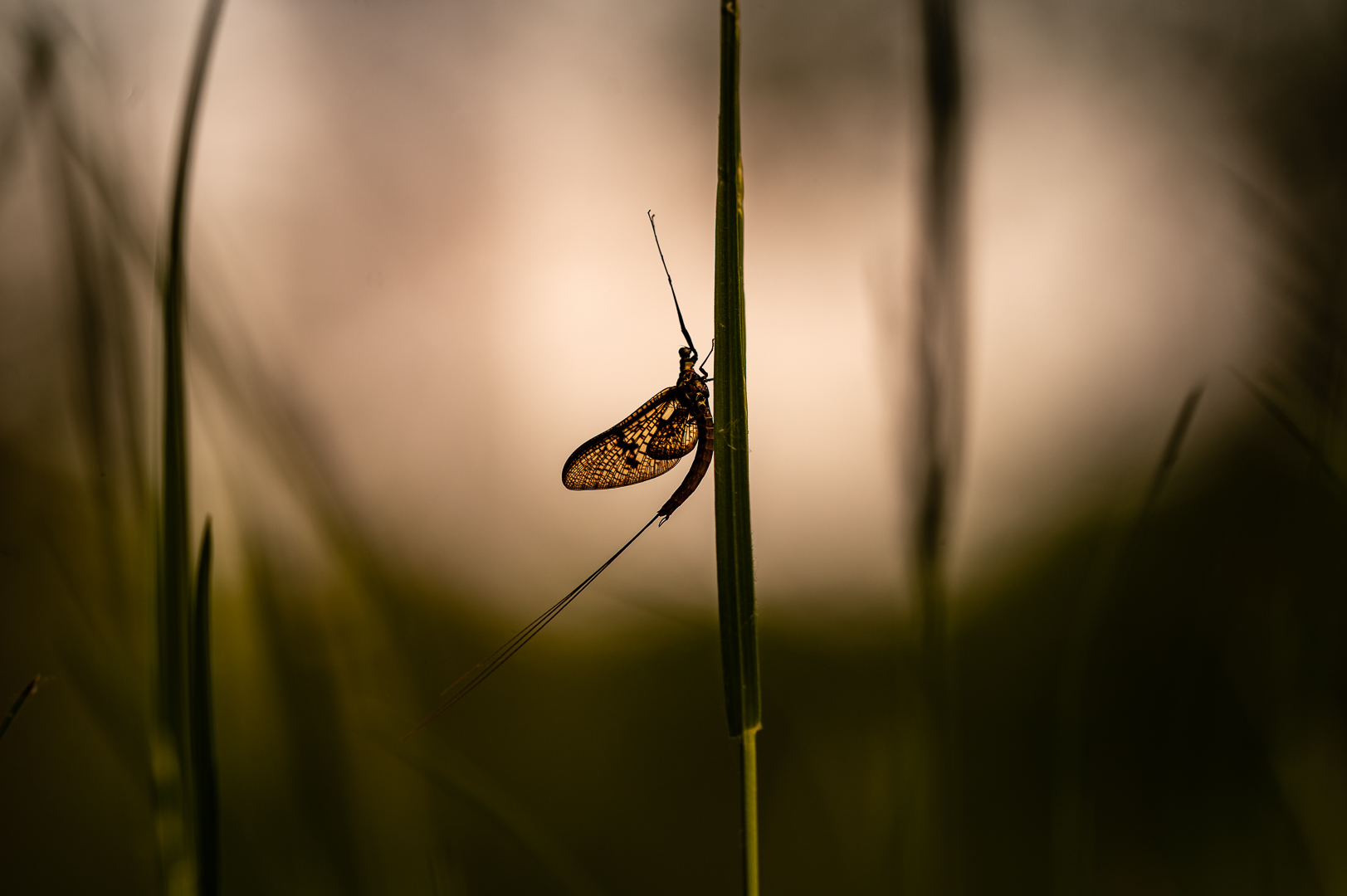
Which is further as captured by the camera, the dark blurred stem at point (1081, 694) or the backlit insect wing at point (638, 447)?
the backlit insect wing at point (638, 447)

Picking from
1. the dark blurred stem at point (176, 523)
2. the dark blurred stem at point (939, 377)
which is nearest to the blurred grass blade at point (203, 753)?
the dark blurred stem at point (176, 523)

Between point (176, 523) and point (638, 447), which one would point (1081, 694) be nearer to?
point (638, 447)

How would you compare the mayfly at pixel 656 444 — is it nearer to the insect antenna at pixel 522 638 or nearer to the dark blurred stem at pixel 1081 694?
the insect antenna at pixel 522 638

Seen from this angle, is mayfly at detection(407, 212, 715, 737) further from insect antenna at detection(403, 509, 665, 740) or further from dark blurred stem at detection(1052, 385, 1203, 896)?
dark blurred stem at detection(1052, 385, 1203, 896)

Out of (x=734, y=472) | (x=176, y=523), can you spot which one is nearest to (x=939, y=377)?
(x=734, y=472)

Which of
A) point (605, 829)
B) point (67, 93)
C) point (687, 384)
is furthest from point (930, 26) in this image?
point (605, 829)

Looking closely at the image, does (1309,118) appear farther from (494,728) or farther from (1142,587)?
(494,728)

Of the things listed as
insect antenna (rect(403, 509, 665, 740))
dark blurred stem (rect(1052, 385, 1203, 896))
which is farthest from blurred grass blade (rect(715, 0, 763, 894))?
dark blurred stem (rect(1052, 385, 1203, 896))
